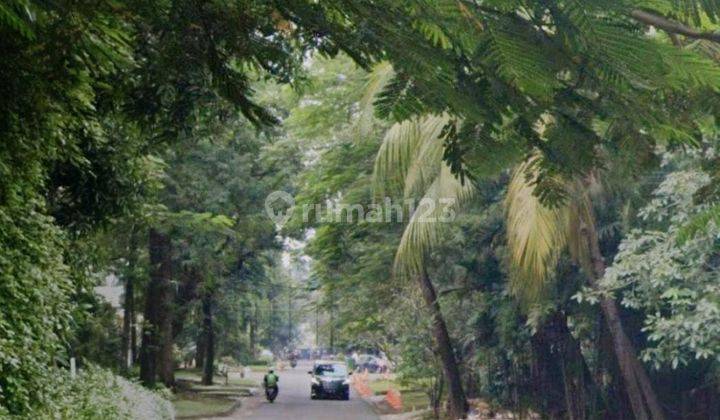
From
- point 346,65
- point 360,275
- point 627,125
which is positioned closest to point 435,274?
point 360,275

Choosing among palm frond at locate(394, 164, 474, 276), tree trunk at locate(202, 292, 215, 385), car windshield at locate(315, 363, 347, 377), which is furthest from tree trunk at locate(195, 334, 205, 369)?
palm frond at locate(394, 164, 474, 276)

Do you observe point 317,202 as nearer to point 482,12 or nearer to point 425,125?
point 425,125

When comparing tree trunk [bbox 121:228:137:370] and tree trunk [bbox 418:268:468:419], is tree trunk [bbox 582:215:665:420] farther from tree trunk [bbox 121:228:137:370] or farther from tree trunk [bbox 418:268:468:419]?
Result: tree trunk [bbox 121:228:137:370]

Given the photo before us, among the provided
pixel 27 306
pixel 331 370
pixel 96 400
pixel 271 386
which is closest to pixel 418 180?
pixel 96 400

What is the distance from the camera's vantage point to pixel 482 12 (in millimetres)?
3316

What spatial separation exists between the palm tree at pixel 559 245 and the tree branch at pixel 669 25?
6.02 metres

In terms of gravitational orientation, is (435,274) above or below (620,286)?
above

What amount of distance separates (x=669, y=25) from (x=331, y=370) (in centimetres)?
3424

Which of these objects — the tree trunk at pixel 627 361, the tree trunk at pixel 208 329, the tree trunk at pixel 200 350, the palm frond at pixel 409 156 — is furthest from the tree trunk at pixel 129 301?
the tree trunk at pixel 200 350

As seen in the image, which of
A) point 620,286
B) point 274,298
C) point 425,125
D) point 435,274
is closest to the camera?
point 425,125

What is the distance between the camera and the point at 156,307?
26375mm

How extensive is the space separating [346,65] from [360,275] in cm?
428

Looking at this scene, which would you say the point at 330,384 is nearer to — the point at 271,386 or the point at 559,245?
the point at 271,386

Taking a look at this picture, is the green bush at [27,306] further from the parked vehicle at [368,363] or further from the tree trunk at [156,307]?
the parked vehicle at [368,363]
